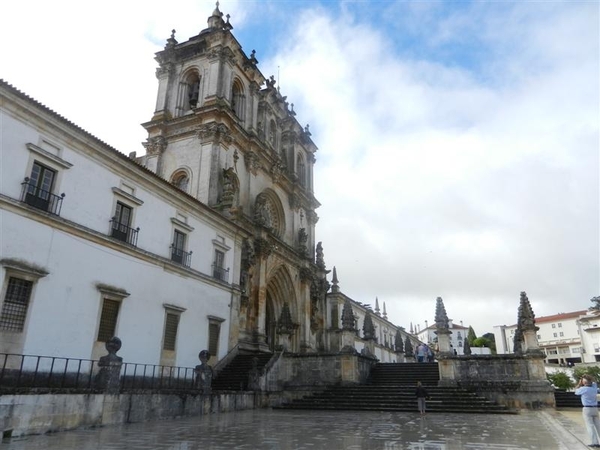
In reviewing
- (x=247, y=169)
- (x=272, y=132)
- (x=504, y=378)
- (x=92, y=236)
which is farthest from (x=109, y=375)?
(x=272, y=132)

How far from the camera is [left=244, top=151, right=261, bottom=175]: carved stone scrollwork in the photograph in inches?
1184

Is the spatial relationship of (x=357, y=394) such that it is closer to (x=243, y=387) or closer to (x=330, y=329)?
(x=243, y=387)

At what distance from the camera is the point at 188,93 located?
3134 cm

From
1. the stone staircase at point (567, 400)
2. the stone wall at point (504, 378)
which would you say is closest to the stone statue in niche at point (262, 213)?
the stone wall at point (504, 378)

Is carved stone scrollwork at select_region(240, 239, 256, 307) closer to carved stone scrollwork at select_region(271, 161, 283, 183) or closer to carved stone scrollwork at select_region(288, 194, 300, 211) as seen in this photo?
carved stone scrollwork at select_region(271, 161, 283, 183)

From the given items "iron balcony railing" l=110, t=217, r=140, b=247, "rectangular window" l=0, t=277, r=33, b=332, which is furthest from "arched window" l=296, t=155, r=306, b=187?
"rectangular window" l=0, t=277, r=33, b=332

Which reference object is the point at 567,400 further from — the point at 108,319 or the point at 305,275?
the point at 108,319

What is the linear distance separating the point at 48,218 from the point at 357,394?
1369 centimetres

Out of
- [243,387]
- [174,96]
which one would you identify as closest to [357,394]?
[243,387]

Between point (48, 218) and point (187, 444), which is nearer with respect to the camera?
point (187, 444)

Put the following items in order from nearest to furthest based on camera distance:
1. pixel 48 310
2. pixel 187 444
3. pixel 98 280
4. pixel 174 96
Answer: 1. pixel 187 444
2. pixel 48 310
3. pixel 98 280
4. pixel 174 96

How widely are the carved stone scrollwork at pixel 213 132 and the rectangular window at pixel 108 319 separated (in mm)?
13789

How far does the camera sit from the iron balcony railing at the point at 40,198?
13.4 metres

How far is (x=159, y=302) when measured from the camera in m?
18.0
